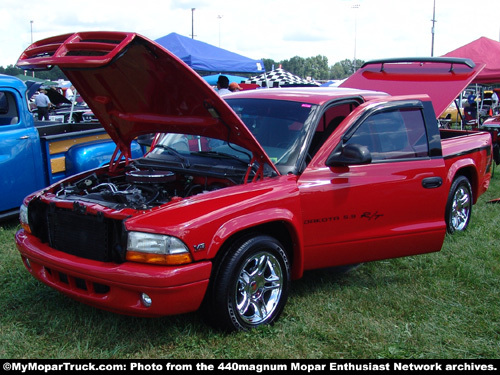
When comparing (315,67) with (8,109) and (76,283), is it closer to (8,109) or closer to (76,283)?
(8,109)

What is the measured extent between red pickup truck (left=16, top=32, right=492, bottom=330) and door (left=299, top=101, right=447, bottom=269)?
0.01 m

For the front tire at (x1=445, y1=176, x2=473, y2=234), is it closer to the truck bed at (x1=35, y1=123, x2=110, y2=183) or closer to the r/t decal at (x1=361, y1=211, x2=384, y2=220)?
the r/t decal at (x1=361, y1=211, x2=384, y2=220)

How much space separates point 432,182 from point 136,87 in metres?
2.63

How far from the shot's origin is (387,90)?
654cm

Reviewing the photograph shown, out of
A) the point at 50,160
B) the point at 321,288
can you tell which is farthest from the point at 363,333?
the point at 50,160

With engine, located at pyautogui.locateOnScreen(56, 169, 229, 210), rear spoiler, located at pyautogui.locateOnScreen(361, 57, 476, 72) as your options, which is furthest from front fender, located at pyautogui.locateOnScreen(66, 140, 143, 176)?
rear spoiler, located at pyautogui.locateOnScreen(361, 57, 476, 72)

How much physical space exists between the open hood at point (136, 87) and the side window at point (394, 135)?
1.11 metres

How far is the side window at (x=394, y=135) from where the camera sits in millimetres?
4449

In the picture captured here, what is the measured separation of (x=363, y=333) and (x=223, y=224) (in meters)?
1.29

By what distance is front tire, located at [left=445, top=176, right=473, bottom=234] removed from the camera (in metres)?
6.16

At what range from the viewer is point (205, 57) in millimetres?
15773

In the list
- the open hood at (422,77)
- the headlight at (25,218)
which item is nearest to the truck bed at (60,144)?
the headlight at (25,218)

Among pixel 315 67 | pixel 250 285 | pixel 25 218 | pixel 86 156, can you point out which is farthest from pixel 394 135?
pixel 315 67

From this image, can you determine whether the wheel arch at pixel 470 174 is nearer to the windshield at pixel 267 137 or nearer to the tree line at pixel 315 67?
the windshield at pixel 267 137
